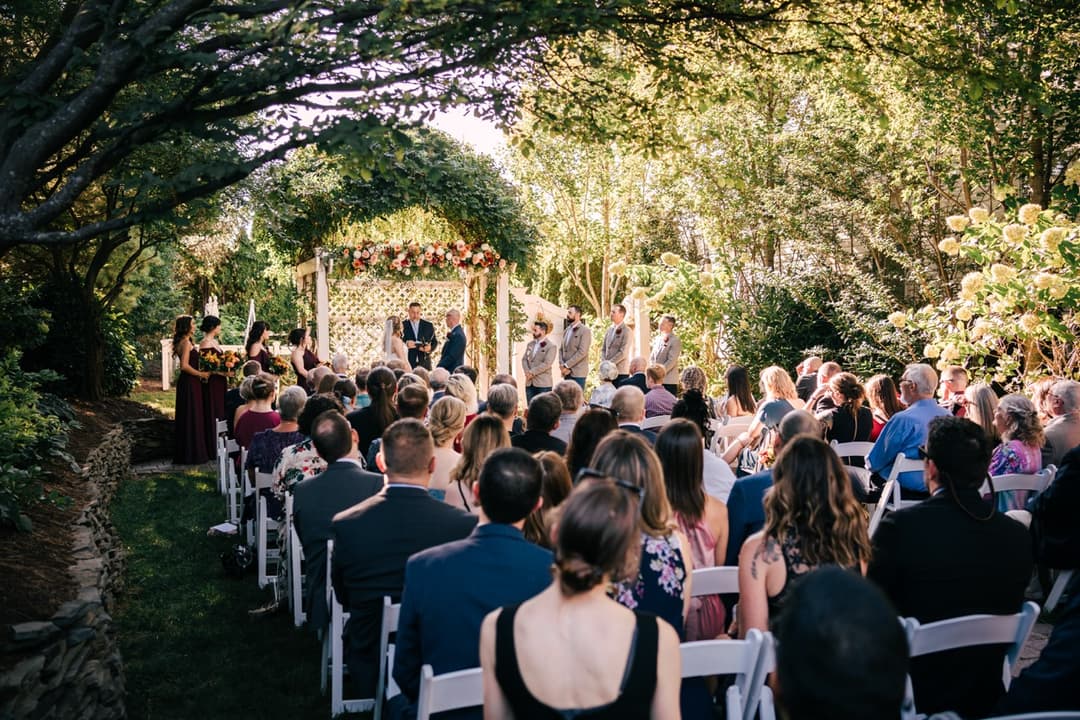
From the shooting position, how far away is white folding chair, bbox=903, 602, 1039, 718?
9.44 feet

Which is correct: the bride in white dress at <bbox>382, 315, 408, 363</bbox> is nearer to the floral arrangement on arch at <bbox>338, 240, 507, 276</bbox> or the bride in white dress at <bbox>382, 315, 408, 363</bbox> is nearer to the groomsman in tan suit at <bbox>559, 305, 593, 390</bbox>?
the floral arrangement on arch at <bbox>338, 240, 507, 276</bbox>

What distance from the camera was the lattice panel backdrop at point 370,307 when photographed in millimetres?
15266

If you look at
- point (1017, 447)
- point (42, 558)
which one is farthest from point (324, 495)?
point (1017, 447)

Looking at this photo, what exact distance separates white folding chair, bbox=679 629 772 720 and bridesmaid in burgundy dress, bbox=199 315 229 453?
32.7ft

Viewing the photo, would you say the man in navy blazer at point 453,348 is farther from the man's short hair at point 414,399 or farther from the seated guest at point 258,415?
the man's short hair at point 414,399

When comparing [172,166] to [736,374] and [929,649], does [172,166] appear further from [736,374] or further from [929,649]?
[929,649]

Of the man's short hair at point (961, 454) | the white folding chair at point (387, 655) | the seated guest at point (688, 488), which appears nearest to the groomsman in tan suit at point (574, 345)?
the seated guest at point (688, 488)

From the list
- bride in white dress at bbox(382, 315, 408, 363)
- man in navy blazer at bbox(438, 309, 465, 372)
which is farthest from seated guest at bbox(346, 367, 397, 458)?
bride in white dress at bbox(382, 315, 408, 363)

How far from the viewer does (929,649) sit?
2.92 meters

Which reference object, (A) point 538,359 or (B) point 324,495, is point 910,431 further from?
(A) point 538,359

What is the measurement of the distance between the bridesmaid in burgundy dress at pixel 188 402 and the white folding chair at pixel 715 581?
30.7 ft

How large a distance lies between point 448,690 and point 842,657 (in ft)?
4.67

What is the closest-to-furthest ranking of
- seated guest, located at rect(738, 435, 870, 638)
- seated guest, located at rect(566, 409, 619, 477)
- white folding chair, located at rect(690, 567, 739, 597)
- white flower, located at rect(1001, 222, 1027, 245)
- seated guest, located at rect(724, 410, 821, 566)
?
seated guest, located at rect(738, 435, 870, 638)
white folding chair, located at rect(690, 567, 739, 597)
seated guest, located at rect(724, 410, 821, 566)
seated guest, located at rect(566, 409, 619, 477)
white flower, located at rect(1001, 222, 1027, 245)

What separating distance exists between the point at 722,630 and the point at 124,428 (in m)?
10.6
